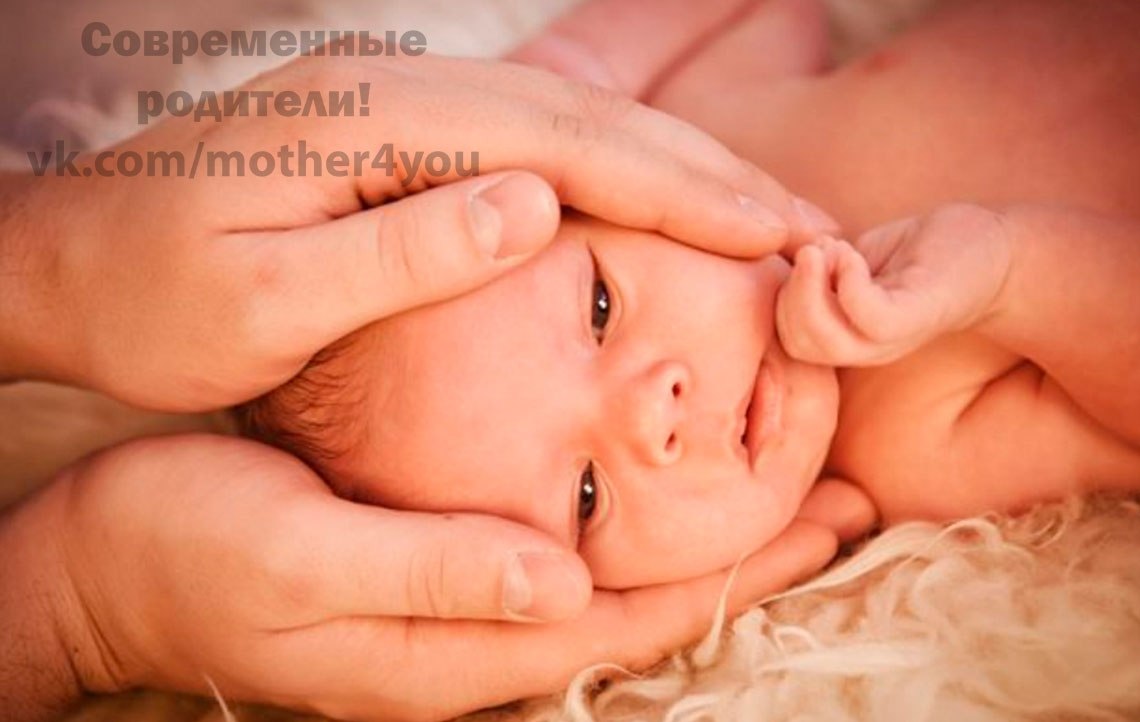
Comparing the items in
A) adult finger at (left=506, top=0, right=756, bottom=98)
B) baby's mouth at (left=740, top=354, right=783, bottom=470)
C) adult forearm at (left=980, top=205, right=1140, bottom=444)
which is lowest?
baby's mouth at (left=740, top=354, right=783, bottom=470)

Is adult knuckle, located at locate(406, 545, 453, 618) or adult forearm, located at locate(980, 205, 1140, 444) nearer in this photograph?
adult knuckle, located at locate(406, 545, 453, 618)

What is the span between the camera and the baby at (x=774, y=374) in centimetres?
98

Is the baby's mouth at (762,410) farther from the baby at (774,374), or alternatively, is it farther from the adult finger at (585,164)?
the adult finger at (585,164)

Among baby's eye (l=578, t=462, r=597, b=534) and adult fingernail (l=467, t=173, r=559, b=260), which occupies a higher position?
adult fingernail (l=467, t=173, r=559, b=260)

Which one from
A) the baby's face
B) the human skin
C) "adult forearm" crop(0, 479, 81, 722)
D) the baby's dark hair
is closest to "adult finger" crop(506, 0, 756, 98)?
the human skin

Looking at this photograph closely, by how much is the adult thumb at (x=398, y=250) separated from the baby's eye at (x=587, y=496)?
0.22m

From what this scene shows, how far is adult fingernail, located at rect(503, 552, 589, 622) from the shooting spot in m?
0.90

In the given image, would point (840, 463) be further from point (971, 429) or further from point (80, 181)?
point (80, 181)

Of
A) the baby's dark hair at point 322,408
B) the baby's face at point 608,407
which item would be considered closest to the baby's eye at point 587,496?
the baby's face at point 608,407

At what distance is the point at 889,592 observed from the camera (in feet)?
3.34

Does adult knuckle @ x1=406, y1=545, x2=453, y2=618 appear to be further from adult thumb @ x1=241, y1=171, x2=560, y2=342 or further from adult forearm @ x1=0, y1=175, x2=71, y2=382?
adult forearm @ x1=0, y1=175, x2=71, y2=382

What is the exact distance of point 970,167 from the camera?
1.22 m

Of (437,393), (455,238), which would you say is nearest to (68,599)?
(437,393)

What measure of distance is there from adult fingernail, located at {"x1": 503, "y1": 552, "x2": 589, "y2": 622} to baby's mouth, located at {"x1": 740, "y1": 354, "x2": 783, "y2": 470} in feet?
0.77
